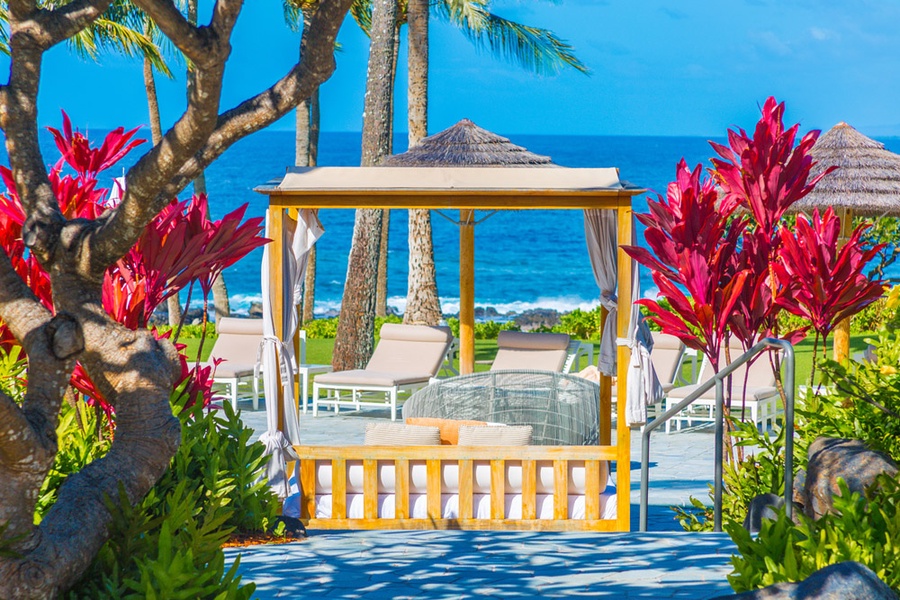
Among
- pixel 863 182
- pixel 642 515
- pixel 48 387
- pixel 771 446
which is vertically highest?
pixel 863 182

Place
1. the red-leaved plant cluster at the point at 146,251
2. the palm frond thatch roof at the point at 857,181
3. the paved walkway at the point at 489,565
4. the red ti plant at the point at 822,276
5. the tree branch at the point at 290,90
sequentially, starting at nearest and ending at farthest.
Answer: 1. the tree branch at the point at 290,90
2. the paved walkway at the point at 489,565
3. the red-leaved plant cluster at the point at 146,251
4. the red ti plant at the point at 822,276
5. the palm frond thatch roof at the point at 857,181

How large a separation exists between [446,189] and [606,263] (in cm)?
173

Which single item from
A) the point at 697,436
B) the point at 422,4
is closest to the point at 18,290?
the point at 697,436

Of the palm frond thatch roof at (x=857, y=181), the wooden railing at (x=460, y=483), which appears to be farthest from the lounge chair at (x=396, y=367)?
the palm frond thatch roof at (x=857, y=181)

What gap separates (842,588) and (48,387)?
8.59 feet

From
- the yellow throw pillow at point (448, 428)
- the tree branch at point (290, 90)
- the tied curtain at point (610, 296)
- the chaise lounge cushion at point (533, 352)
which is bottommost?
the yellow throw pillow at point (448, 428)

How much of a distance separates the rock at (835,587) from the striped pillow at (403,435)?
10.8ft

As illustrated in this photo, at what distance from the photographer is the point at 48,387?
3459 mm

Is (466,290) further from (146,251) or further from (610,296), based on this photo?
(146,251)

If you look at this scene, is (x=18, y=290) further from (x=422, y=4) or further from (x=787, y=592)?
(x=422, y=4)

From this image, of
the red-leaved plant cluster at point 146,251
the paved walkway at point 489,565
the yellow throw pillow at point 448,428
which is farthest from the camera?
the yellow throw pillow at point 448,428

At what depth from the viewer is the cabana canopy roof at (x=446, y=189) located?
670 centimetres

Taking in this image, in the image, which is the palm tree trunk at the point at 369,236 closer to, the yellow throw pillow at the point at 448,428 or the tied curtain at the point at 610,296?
the tied curtain at the point at 610,296

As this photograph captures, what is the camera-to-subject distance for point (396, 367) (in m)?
11.3
